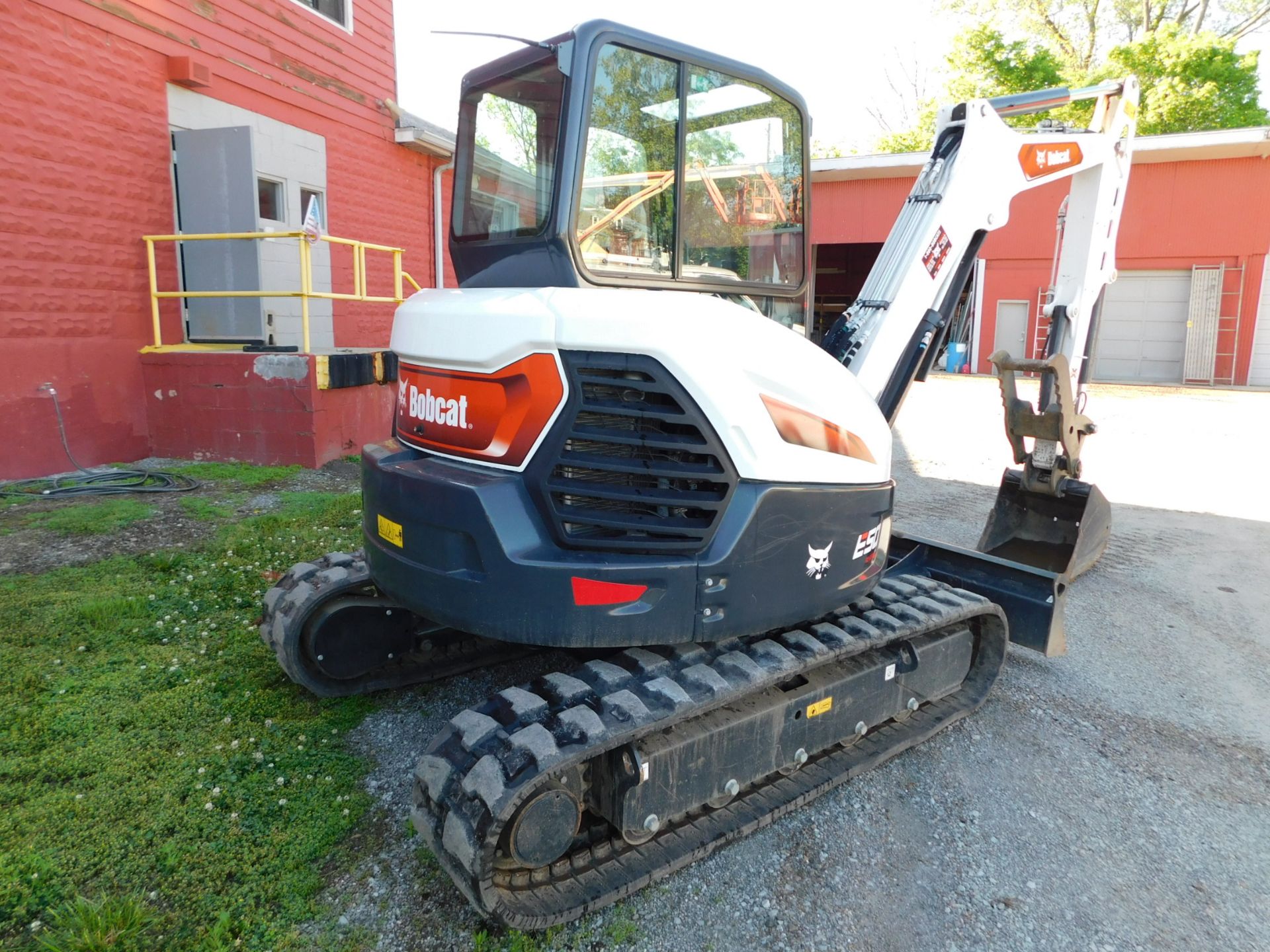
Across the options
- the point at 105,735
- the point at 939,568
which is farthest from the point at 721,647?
the point at 105,735

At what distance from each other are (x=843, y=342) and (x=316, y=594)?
2.57 m

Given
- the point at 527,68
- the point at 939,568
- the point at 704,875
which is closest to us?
the point at 704,875

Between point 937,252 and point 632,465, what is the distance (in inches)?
87.9

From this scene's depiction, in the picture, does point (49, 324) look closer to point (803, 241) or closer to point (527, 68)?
point (527, 68)

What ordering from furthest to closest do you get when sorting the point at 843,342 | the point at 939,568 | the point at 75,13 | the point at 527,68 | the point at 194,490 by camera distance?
the point at 75,13 → the point at 194,490 → the point at 939,568 → the point at 843,342 → the point at 527,68

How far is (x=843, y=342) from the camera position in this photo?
3859 mm

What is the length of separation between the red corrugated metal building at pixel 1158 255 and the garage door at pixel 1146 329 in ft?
0.07

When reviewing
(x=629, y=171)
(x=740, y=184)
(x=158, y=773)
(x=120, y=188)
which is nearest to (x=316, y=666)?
(x=158, y=773)

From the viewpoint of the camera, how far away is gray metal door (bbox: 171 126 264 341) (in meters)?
8.09

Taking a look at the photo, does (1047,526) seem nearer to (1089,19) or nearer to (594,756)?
(594,756)

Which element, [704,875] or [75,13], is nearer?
[704,875]

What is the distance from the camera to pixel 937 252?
3.93 meters

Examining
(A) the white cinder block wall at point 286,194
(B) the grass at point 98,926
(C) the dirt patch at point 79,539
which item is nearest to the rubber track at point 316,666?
(B) the grass at point 98,926

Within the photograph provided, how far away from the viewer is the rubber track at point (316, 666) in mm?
3418
